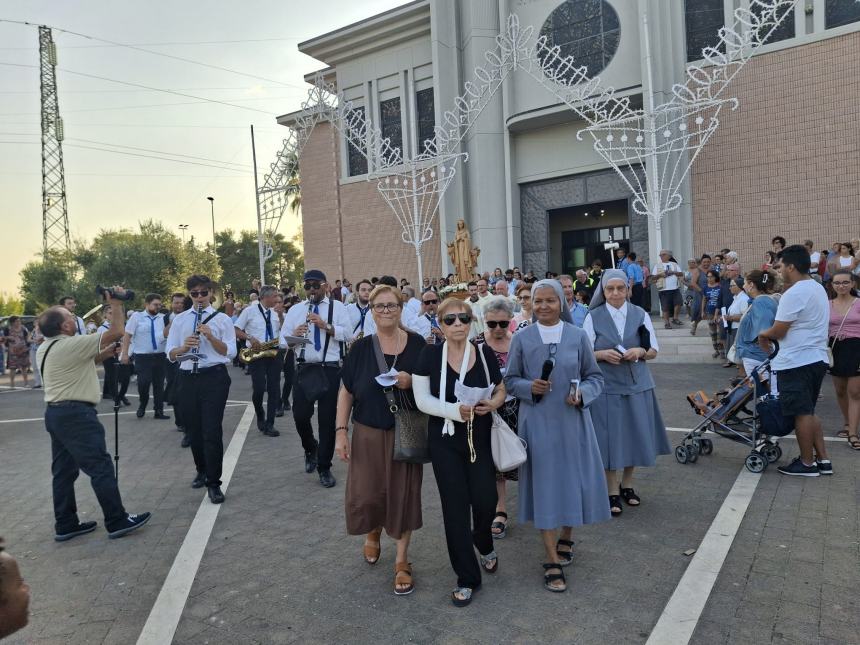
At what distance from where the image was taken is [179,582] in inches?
153

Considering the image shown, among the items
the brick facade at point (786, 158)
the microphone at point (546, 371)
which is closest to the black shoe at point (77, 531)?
the microphone at point (546, 371)

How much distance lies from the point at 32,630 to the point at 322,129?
26370 mm

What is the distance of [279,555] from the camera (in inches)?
166

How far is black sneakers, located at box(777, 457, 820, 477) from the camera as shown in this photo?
17.3ft

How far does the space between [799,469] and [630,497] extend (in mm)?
1761

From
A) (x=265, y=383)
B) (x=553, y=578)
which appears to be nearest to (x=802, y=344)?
(x=553, y=578)

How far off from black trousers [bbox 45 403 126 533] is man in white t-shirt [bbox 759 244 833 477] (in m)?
5.75

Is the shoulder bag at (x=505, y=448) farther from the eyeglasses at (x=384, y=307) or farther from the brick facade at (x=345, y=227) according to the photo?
the brick facade at (x=345, y=227)

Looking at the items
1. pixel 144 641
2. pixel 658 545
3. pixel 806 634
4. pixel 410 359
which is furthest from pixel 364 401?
pixel 806 634

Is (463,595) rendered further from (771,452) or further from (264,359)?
(264,359)

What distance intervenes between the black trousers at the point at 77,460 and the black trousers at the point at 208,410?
845 millimetres

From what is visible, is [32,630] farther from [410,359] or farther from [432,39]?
[432,39]

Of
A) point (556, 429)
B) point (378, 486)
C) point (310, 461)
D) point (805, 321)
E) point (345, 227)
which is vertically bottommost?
point (310, 461)

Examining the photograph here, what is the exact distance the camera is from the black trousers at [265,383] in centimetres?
816
